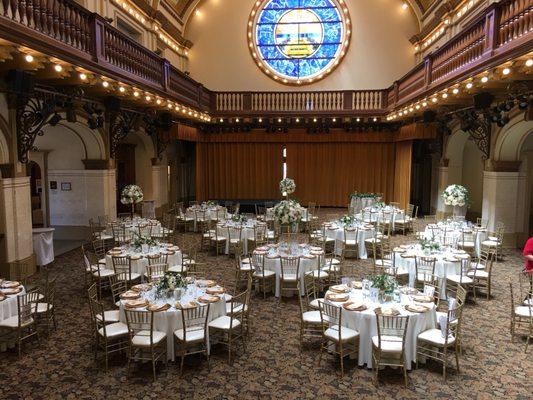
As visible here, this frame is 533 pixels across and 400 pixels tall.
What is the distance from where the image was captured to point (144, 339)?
19.9ft

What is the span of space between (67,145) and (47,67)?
6.29 m

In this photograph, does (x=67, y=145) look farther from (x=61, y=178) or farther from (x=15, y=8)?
(x=15, y=8)

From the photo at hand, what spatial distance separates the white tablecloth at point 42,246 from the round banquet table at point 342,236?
718 centimetres

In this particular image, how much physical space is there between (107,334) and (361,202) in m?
13.4

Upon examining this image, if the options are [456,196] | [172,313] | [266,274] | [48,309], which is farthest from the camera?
[456,196]

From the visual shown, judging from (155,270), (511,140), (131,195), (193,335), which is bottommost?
(193,335)

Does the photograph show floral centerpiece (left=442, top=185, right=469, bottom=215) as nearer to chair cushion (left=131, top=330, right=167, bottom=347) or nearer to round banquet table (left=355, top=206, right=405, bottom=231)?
round banquet table (left=355, top=206, right=405, bottom=231)

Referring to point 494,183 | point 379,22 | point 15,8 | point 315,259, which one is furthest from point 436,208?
point 15,8

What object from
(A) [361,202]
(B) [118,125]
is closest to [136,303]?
(B) [118,125]

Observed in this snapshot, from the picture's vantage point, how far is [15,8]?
6.54 metres

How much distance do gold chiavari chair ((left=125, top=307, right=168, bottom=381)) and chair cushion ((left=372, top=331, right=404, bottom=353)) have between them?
2.84 metres

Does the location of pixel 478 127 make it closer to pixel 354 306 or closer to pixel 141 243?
pixel 354 306

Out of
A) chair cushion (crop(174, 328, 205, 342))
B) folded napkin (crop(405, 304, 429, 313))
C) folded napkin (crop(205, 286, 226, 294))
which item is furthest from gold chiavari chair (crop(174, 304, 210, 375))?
folded napkin (crop(405, 304, 429, 313))

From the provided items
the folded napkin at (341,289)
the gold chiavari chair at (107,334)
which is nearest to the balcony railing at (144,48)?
the gold chiavari chair at (107,334)
